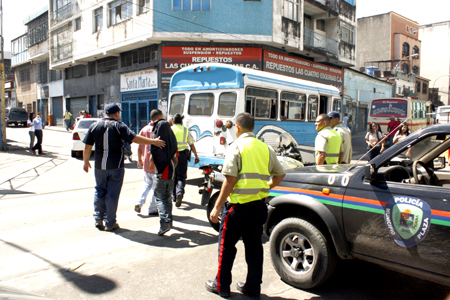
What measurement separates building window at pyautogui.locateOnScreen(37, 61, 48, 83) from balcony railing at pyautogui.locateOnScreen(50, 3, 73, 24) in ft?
21.6

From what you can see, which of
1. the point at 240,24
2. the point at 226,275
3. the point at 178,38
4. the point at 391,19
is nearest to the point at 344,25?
the point at 240,24

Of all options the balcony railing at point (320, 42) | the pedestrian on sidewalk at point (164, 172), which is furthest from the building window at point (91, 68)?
the pedestrian on sidewalk at point (164, 172)

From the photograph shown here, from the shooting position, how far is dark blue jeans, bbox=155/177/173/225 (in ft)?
17.2

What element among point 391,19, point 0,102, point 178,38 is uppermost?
point 391,19

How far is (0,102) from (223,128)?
12058 millimetres

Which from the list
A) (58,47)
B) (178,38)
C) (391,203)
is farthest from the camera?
(58,47)

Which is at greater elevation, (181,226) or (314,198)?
(314,198)

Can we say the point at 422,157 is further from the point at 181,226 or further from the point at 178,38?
the point at 178,38

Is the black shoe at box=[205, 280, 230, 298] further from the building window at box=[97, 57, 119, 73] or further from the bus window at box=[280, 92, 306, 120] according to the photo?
the building window at box=[97, 57, 119, 73]

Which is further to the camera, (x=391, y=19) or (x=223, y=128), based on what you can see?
(x=391, y=19)

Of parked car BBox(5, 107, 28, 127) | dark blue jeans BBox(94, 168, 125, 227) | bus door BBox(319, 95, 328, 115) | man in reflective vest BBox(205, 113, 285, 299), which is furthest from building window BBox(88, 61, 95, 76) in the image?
man in reflective vest BBox(205, 113, 285, 299)

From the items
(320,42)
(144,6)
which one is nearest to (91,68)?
(144,6)

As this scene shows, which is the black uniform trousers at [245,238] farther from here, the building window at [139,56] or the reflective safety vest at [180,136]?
the building window at [139,56]

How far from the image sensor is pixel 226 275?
3.39 metres
